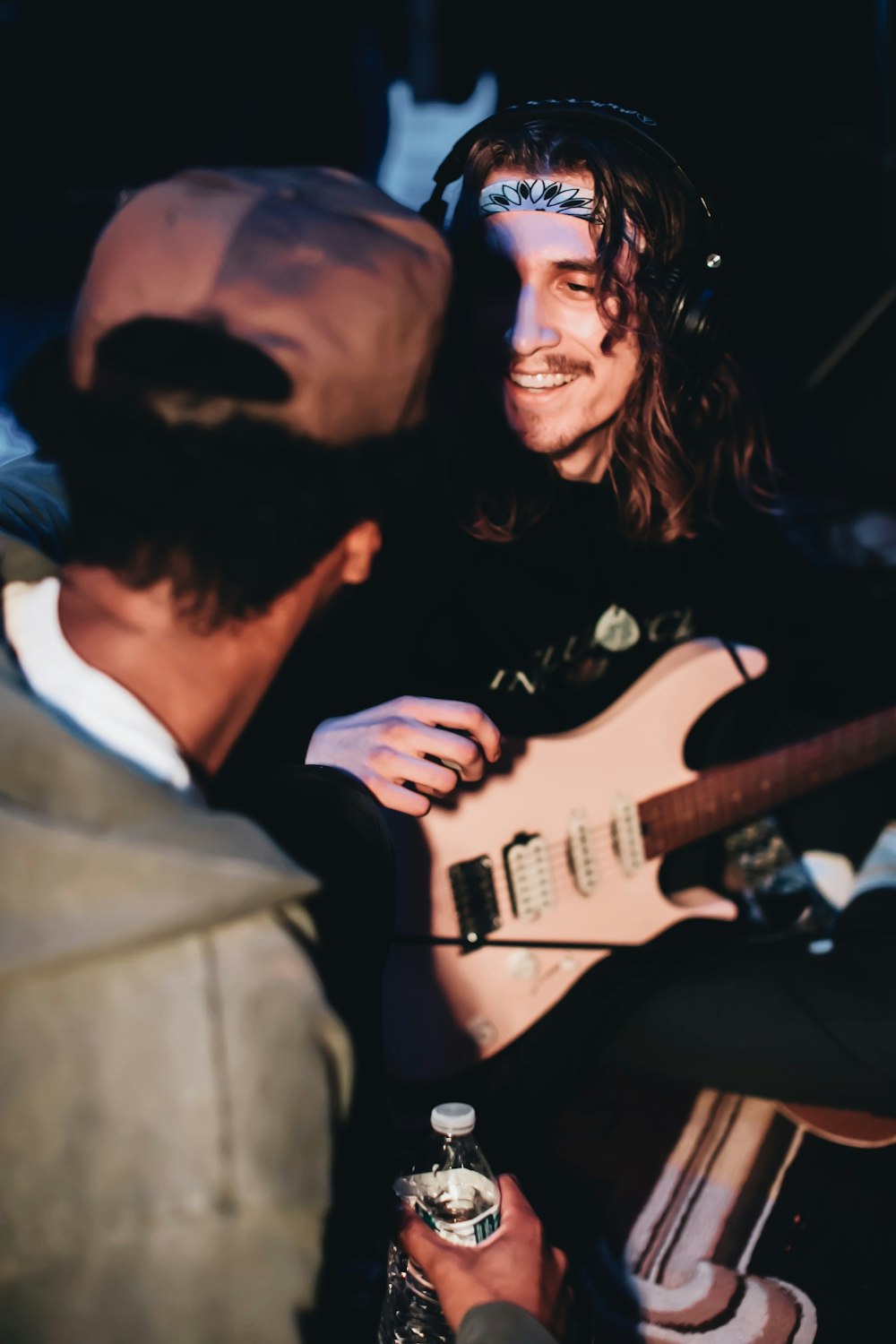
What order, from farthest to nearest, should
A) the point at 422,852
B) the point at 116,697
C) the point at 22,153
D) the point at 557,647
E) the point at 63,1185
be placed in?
1. the point at 22,153
2. the point at 557,647
3. the point at 422,852
4. the point at 116,697
5. the point at 63,1185

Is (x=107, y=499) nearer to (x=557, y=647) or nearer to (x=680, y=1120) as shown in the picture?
(x=557, y=647)

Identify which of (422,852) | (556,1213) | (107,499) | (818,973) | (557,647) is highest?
(107,499)

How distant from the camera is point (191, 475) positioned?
70 cm

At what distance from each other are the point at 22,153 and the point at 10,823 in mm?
1992

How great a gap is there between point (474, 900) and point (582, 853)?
0.20 metres

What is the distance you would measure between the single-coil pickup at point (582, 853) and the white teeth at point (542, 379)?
621mm

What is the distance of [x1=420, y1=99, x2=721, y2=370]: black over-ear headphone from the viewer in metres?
1.36

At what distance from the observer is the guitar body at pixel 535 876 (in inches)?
54.6

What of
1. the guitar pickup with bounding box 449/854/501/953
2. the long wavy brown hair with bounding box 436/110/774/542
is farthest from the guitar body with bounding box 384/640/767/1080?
the long wavy brown hair with bounding box 436/110/774/542

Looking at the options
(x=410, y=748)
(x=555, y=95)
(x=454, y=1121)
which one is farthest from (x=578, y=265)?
(x=454, y=1121)

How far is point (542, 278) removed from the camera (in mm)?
1455

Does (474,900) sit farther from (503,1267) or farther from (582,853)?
(503,1267)

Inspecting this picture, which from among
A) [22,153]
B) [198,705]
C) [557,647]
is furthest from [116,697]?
[22,153]

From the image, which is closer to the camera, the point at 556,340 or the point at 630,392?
the point at 556,340
